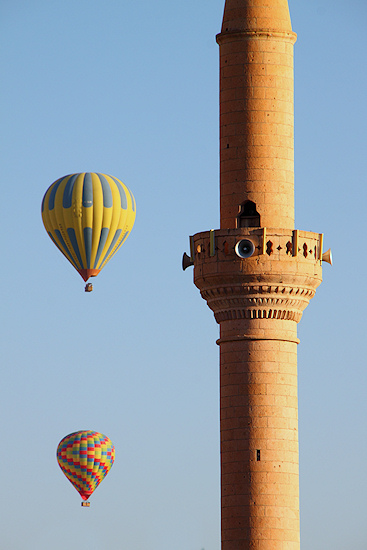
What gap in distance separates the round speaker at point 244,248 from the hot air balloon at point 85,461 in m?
34.3

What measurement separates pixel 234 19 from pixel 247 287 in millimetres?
8142

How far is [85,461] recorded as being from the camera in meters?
86.8

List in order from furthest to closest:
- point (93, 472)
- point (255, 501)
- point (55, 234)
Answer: point (93, 472)
point (55, 234)
point (255, 501)

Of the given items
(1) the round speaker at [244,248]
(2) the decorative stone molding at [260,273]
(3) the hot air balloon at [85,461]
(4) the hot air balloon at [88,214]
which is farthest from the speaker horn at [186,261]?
(3) the hot air balloon at [85,461]

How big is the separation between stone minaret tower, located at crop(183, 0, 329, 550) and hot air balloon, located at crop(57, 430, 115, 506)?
1281 inches

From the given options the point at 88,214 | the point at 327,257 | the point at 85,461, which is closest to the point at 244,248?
the point at 327,257

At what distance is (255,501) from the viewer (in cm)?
5300

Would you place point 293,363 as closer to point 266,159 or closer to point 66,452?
point 266,159

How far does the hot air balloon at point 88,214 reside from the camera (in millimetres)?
77688

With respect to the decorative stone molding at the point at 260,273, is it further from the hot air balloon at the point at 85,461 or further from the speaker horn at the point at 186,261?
the hot air balloon at the point at 85,461

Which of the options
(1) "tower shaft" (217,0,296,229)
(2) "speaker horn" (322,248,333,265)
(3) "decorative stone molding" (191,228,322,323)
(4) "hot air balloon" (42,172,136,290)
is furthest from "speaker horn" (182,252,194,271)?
(4) "hot air balloon" (42,172,136,290)

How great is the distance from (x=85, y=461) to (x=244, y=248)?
3449 cm

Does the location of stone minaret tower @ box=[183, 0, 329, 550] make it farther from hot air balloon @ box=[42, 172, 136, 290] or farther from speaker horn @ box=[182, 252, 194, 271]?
hot air balloon @ box=[42, 172, 136, 290]

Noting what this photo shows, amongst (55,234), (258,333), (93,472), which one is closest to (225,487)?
(258,333)
